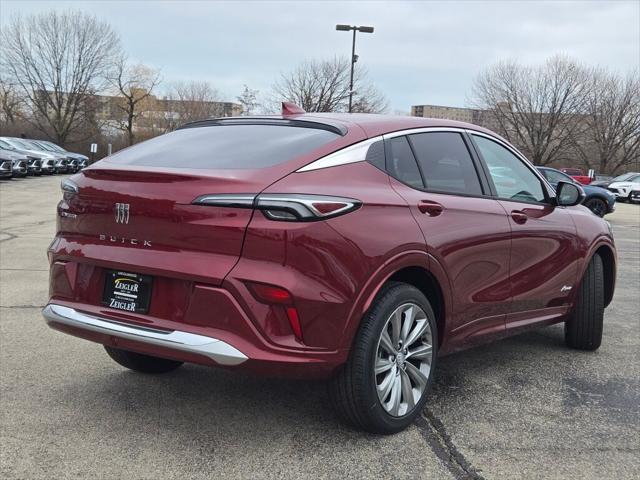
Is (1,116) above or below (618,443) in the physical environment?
above

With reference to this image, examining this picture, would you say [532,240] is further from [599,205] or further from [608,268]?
[599,205]

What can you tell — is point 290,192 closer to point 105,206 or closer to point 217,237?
Result: point 217,237

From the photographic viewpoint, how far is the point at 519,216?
4047 mm

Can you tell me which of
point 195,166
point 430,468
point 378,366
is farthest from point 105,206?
point 430,468

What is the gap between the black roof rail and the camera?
10.6 ft

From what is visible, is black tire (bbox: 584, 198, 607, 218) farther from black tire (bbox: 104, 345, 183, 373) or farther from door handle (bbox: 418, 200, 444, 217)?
black tire (bbox: 104, 345, 183, 373)

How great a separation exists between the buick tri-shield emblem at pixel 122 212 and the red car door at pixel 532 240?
7.37 ft

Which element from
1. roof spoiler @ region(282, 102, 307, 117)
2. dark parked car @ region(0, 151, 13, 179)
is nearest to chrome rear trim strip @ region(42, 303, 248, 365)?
roof spoiler @ region(282, 102, 307, 117)

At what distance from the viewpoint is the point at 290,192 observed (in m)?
2.74

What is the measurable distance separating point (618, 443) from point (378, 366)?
1.34 m

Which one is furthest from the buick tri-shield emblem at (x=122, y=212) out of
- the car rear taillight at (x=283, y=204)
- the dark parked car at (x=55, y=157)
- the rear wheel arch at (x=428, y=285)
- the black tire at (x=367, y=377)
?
the dark parked car at (x=55, y=157)

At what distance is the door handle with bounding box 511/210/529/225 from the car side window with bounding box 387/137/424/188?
37.0 inches

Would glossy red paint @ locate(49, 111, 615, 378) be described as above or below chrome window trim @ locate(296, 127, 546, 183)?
below

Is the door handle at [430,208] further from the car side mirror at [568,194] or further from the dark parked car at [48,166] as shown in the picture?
the dark parked car at [48,166]
